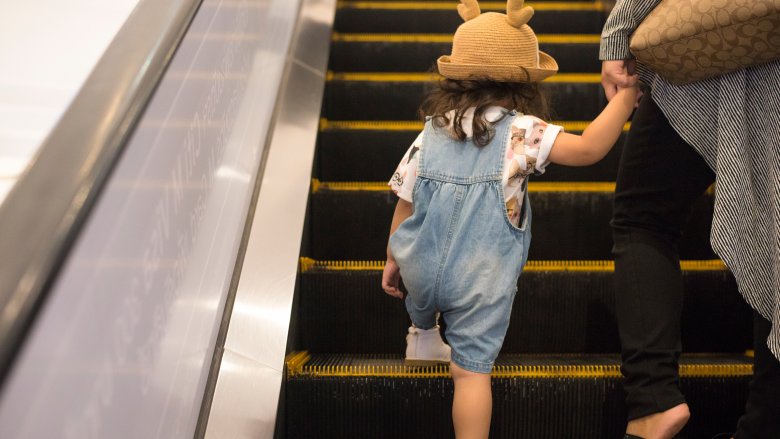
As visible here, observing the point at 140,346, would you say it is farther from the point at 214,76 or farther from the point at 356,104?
the point at 356,104

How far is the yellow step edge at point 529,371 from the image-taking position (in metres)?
2.12

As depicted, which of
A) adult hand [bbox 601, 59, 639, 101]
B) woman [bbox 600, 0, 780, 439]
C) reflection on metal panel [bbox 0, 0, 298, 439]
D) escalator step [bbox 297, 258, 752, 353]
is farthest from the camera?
escalator step [bbox 297, 258, 752, 353]

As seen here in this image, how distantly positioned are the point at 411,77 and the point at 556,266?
4.85 ft

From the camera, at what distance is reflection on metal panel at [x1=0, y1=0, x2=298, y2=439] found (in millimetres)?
863

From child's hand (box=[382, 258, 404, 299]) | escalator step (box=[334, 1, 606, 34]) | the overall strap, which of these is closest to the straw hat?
the overall strap

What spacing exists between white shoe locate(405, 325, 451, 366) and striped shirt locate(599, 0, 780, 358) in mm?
802

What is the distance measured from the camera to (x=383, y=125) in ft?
11.2

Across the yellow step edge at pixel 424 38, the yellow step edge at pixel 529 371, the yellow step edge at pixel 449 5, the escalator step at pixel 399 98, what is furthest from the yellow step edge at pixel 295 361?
the yellow step edge at pixel 449 5

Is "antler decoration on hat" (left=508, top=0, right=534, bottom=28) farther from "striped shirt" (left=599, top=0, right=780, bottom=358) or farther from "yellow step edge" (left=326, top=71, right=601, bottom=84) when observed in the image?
"yellow step edge" (left=326, top=71, right=601, bottom=84)

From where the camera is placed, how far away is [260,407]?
1.77 m

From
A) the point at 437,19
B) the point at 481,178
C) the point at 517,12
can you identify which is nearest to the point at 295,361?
the point at 481,178

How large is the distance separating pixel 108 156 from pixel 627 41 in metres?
1.18

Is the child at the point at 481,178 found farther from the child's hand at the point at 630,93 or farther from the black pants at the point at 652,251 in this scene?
the black pants at the point at 652,251

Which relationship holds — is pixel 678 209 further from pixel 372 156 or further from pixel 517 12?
pixel 372 156
